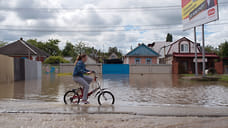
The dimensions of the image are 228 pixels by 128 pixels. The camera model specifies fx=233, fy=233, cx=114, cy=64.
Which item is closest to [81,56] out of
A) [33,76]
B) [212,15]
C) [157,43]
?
[212,15]

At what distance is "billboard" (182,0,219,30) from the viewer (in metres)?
19.2

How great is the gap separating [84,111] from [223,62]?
34.8 m

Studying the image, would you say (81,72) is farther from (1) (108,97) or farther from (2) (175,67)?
(2) (175,67)

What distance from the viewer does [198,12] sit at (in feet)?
70.7

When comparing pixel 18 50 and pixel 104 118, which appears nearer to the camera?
pixel 104 118

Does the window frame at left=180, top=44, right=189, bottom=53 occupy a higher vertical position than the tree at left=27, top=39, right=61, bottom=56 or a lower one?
lower

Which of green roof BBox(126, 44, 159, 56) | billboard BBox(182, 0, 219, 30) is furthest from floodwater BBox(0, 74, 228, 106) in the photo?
green roof BBox(126, 44, 159, 56)

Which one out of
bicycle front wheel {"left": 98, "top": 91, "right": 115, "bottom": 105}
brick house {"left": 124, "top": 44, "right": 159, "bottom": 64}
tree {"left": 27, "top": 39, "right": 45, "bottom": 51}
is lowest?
bicycle front wheel {"left": 98, "top": 91, "right": 115, "bottom": 105}

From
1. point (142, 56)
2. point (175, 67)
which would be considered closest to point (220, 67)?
point (175, 67)

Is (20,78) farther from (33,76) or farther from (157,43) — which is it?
(157,43)

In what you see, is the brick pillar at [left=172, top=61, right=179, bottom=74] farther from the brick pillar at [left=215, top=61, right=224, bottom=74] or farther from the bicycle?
the bicycle

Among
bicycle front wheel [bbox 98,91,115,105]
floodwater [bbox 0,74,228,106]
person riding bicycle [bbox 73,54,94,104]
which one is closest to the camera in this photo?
person riding bicycle [bbox 73,54,94,104]

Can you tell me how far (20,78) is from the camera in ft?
70.0

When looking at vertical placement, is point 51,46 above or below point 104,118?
above
